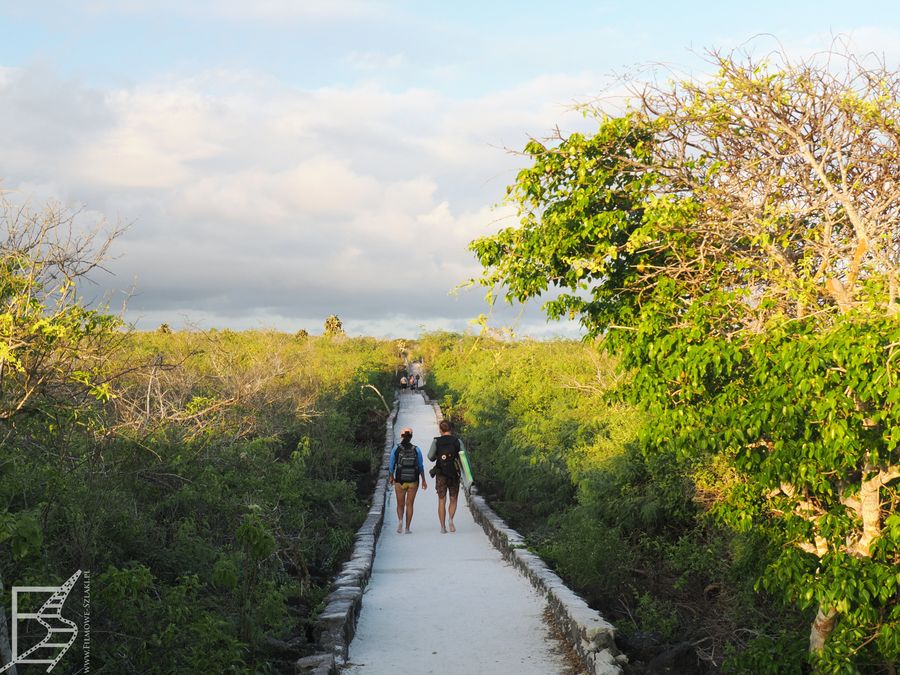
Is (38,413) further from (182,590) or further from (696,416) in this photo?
(696,416)

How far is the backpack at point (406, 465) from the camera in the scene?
1219cm

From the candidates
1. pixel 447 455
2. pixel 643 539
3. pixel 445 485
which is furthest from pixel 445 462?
pixel 643 539

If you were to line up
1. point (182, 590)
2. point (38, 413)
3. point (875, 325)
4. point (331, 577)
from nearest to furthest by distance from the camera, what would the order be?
1. point (875, 325)
2. point (182, 590)
3. point (38, 413)
4. point (331, 577)

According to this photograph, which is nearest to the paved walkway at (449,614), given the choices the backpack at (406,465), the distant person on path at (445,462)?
the distant person on path at (445,462)

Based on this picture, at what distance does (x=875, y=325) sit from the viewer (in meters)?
4.57

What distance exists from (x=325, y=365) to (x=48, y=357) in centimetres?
2132

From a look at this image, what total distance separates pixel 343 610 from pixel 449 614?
1299mm

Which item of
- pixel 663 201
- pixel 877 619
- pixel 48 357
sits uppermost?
pixel 663 201

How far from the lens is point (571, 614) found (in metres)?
7.14

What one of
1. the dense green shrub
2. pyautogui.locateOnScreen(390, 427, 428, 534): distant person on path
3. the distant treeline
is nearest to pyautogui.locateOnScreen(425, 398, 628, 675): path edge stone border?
the dense green shrub

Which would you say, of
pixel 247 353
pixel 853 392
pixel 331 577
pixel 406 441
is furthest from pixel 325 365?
pixel 853 392

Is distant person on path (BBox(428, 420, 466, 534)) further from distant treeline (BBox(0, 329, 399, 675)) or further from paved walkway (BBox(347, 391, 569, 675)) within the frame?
distant treeline (BBox(0, 329, 399, 675))

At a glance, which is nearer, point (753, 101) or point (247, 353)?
point (753, 101)

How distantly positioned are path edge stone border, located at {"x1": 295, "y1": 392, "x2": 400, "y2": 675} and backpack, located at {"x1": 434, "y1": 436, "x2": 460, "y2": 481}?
4.40 feet
